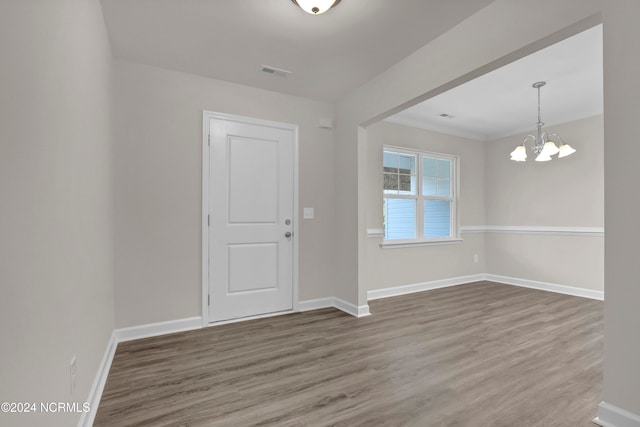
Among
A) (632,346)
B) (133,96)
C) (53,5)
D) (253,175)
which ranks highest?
(133,96)

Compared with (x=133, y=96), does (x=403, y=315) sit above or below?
below

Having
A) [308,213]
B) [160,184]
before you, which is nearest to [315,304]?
[308,213]

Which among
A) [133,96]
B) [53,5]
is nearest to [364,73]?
[133,96]

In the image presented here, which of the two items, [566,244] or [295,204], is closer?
[295,204]

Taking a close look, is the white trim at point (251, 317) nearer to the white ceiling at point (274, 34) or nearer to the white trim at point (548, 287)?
the white ceiling at point (274, 34)

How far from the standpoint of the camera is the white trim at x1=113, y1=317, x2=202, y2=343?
2775mm

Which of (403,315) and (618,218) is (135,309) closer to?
(403,315)

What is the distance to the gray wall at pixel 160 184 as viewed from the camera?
2807 millimetres

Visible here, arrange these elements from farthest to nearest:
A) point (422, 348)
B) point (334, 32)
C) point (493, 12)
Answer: point (422, 348)
point (334, 32)
point (493, 12)

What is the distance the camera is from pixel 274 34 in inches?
97.0

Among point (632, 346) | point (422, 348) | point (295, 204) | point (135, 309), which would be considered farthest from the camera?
point (295, 204)

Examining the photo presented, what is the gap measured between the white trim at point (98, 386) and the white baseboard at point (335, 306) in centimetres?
188

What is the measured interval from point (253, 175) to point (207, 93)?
95 cm

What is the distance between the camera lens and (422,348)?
8.57 ft
